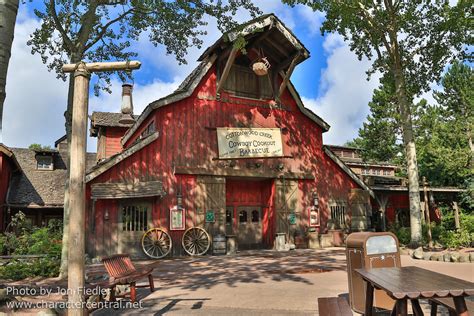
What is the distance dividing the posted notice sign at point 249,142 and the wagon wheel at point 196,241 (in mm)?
3020

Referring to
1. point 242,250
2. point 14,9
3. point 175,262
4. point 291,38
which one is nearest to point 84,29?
point 14,9

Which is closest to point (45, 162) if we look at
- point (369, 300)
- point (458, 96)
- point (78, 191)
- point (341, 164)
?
point (341, 164)

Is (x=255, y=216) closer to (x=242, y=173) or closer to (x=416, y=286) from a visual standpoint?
(x=242, y=173)

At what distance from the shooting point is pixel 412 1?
1494 centimetres

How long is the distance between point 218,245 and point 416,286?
36.9ft

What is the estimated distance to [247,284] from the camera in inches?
319

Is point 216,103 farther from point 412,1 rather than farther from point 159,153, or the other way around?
point 412,1

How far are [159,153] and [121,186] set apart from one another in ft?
6.15

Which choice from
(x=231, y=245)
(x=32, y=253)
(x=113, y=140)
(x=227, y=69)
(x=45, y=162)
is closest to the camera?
(x=32, y=253)

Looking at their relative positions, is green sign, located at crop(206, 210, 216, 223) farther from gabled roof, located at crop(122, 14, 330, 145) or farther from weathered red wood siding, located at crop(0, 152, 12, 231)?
weathered red wood siding, located at crop(0, 152, 12, 231)

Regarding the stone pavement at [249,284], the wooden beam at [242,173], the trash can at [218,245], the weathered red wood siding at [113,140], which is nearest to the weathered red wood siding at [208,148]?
the wooden beam at [242,173]

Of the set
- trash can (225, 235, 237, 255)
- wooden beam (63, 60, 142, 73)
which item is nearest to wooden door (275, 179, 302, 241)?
→ trash can (225, 235, 237, 255)

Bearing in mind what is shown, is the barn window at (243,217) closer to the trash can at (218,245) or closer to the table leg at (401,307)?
the trash can at (218,245)

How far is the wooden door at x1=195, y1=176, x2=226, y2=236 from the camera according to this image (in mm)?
14516
